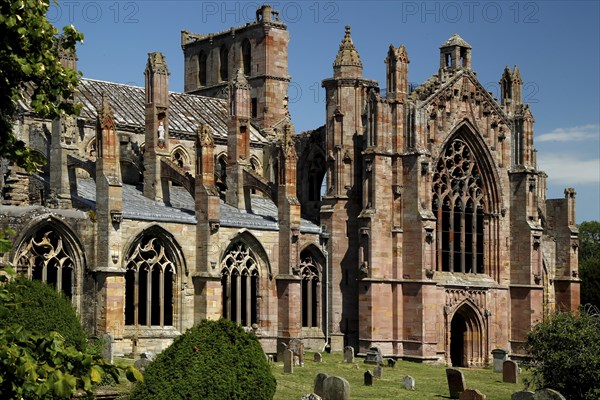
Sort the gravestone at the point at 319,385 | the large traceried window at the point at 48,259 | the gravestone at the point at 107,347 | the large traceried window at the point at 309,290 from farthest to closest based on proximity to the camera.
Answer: the large traceried window at the point at 309,290 → the large traceried window at the point at 48,259 → the gravestone at the point at 107,347 → the gravestone at the point at 319,385


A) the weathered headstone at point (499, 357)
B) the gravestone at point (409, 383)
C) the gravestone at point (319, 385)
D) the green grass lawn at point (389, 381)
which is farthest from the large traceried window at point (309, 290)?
the gravestone at point (319, 385)

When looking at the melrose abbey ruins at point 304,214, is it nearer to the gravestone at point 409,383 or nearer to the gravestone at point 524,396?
the gravestone at point 409,383

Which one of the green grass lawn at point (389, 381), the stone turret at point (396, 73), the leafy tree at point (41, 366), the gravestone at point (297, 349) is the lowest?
the green grass lawn at point (389, 381)

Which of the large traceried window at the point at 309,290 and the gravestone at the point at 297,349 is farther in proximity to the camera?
the large traceried window at the point at 309,290

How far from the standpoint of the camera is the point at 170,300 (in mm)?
50156

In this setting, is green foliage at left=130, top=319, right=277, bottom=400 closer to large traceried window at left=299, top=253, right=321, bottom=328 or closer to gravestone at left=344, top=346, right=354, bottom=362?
gravestone at left=344, top=346, right=354, bottom=362

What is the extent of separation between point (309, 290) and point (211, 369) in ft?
90.7

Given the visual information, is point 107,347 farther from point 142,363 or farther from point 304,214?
point 304,214

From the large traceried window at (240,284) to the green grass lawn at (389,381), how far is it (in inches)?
130

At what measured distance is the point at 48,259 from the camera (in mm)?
45688

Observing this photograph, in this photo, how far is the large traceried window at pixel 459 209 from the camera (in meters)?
59.3

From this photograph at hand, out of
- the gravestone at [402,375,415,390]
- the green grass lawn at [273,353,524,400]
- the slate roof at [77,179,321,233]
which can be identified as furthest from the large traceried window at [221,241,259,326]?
the gravestone at [402,375,415,390]

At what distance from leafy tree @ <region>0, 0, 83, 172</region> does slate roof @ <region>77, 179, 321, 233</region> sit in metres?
→ 29.1

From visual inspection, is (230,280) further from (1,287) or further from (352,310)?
(1,287)
